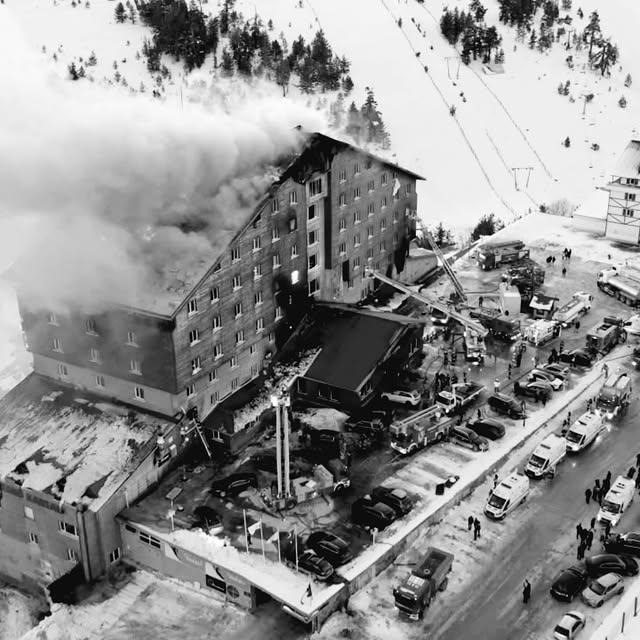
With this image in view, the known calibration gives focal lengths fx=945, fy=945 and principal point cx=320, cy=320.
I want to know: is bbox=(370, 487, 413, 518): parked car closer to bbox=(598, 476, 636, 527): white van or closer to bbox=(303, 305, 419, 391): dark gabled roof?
bbox=(303, 305, 419, 391): dark gabled roof

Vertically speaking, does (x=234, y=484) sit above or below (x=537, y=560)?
above

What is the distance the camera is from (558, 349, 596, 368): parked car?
65.6 meters

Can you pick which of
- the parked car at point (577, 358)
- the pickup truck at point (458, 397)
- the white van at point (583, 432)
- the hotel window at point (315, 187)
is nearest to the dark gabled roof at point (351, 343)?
the pickup truck at point (458, 397)

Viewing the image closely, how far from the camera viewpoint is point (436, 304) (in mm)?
69250

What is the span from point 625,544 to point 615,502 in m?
2.86

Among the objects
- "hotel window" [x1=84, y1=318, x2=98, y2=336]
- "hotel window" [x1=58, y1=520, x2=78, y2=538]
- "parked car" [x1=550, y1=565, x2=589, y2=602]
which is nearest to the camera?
"parked car" [x1=550, y1=565, x2=589, y2=602]

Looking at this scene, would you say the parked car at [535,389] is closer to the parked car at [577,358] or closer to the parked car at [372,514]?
the parked car at [577,358]

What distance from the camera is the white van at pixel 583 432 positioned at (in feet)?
182

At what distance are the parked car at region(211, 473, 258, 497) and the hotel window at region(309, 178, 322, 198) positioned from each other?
2086cm

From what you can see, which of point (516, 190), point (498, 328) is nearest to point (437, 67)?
point (516, 190)

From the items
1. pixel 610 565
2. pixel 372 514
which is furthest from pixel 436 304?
pixel 610 565

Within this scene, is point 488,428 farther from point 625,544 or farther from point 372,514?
point 625,544

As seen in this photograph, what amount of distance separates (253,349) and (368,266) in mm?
16828

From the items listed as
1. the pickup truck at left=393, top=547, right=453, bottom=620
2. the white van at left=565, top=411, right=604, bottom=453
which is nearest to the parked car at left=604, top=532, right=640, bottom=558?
the pickup truck at left=393, top=547, right=453, bottom=620
